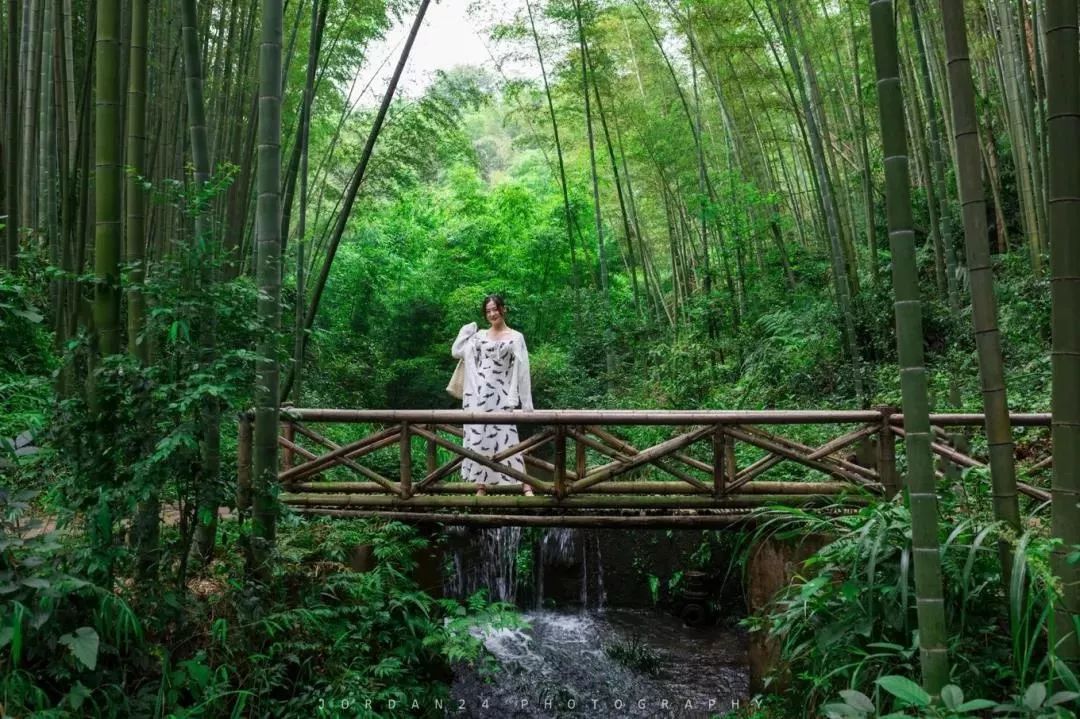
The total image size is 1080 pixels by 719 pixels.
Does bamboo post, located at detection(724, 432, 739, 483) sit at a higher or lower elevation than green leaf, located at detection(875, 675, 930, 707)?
higher

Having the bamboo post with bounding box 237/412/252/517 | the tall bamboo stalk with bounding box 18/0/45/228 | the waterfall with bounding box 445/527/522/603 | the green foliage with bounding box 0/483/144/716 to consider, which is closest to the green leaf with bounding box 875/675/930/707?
the green foliage with bounding box 0/483/144/716

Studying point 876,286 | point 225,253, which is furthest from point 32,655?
point 876,286

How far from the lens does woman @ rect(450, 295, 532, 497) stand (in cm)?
434

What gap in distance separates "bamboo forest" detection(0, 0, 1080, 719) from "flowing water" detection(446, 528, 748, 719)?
3 cm

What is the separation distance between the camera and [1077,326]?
1.70m

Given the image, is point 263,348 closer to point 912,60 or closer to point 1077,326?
point 1077,326

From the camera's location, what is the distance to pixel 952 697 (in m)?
1.60

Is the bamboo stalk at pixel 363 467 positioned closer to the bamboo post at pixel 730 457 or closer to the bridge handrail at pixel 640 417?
the bridge handrail at pixel 640 417

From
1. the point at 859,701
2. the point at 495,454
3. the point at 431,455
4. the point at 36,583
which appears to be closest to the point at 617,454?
the point at 495,454

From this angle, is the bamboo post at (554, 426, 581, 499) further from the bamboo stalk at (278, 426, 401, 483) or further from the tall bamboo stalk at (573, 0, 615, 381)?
the tall bamboo stalk at (573, 0, 615, 381)

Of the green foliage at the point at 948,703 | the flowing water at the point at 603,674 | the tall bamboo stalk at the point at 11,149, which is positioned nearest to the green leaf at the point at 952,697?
the green foliage at the point at 948,703

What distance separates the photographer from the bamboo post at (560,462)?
12.7 feet

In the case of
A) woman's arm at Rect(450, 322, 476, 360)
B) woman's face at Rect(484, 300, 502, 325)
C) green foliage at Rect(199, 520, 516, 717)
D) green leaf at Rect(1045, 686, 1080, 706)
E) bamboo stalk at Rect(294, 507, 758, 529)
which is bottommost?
green foliage at Rect(199, 520, 516, 717)

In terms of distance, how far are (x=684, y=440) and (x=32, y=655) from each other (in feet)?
8.65
